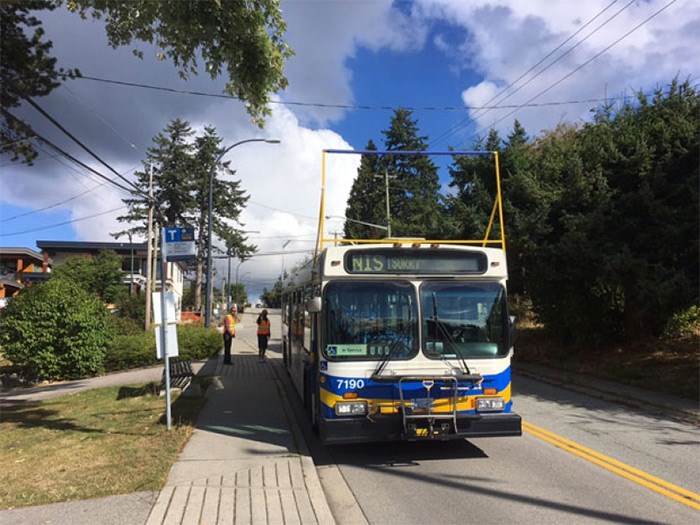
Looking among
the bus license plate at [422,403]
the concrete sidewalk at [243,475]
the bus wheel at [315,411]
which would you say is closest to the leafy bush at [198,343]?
the concrete sidewalk at [243,475]

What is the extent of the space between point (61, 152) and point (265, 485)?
6766 millimetres

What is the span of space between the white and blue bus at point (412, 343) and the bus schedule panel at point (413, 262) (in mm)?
13

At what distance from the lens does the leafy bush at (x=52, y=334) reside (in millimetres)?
16828

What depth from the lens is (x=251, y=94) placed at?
7.04 meters

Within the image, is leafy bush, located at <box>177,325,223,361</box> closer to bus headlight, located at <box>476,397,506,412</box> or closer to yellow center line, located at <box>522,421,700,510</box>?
yellow center line, located at <box>522,421,700,510</box>

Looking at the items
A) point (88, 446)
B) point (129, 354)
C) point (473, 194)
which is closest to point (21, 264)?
point (129, 354)

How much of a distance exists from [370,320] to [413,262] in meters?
0.92

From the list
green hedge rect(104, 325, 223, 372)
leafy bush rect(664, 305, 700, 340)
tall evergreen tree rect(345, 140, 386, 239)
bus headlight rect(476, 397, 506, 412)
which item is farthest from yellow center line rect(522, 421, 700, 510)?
tall evergreen tree rect(345, 140, 386, 239)

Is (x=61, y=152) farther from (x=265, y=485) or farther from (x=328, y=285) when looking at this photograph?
(x=265, y=485)

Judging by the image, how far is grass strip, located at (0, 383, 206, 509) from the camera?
18.6 feet

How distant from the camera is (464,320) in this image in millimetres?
7125

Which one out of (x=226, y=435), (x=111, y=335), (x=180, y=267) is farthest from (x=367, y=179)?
(x=226, y=435)

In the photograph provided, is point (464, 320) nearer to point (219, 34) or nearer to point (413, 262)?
point (413, 262)

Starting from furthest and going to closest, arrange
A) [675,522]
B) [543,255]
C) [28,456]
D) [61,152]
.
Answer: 1. [543,255]
2. [61,152]
3. [28,456]
4. [675,522]
